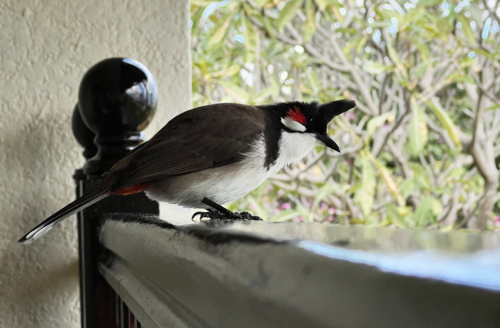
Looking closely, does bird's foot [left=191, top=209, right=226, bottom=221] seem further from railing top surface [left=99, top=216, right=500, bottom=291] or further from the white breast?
railing top surface [left=99, top=216, right=500, bottom=291]

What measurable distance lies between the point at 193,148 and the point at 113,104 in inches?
6.7

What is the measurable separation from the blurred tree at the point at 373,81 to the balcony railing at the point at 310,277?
1037mm

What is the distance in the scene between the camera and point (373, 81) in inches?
86.4

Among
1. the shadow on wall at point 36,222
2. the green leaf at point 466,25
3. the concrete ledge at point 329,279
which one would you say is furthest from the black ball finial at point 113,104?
the green leaf at point 466,25

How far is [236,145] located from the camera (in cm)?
58

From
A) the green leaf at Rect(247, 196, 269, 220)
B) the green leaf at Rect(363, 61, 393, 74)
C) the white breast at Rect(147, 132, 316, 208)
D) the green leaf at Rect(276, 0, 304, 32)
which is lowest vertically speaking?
the green leaf at Rect(247, 196, 269, 220)

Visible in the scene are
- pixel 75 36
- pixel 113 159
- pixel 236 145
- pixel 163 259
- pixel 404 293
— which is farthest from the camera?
pixel 75 36

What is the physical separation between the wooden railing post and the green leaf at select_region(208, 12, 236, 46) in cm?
78

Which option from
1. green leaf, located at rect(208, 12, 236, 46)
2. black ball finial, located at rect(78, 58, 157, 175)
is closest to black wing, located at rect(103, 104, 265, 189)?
black ball finial, located at rect(78, 58, 157, 175)

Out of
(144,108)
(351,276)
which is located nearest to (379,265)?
(351,276)

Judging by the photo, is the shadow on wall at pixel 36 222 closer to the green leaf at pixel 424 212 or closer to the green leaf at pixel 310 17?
the green leaf at pixel 310 17

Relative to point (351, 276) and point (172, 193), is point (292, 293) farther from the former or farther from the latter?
point (172, 193)

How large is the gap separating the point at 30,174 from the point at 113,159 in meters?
0.15

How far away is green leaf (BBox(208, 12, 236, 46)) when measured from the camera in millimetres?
1447
